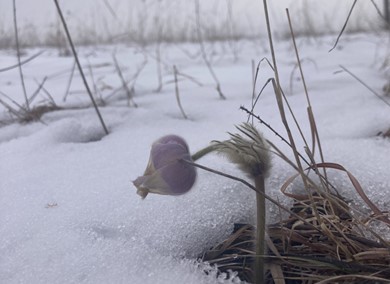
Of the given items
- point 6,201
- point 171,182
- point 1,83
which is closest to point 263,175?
point 171,182

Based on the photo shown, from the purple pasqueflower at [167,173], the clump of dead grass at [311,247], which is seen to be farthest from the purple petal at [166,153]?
the clump of dead grass at [311,247]

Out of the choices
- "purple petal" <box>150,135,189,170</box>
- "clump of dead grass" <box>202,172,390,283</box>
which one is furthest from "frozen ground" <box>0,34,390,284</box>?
"purple petal" <box>150,135,189,170</box>

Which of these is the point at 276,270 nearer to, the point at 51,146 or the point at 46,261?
the point at 46,261

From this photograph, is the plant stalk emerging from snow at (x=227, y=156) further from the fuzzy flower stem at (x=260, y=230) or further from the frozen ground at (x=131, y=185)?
the frozen ground at (x=131, y=185)

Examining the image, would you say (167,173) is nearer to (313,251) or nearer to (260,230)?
(260,230)

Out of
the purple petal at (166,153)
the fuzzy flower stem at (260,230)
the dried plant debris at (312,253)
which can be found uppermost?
the purple petal at (166,153)
